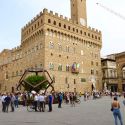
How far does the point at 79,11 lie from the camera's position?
188 feet

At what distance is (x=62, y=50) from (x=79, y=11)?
11699 millimetres

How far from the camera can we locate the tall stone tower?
56.9 m

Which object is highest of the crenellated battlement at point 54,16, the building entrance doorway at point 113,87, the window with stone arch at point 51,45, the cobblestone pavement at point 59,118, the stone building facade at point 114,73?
the crenellated battlement at point 54,16

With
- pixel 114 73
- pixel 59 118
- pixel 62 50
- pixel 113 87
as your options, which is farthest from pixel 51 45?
pixel 59 118

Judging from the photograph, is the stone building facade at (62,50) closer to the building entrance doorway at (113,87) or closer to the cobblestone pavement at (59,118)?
the building entrance doorway at (113,87)

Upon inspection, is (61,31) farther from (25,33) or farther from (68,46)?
(25,33)

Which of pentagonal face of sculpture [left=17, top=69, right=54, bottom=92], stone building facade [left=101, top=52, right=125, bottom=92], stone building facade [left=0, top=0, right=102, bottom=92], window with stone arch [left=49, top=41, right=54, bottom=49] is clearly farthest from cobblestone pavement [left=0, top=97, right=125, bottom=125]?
stone building facade [left=101, top=52, right=125, bottom=92]

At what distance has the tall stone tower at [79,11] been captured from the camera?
56.9 metres

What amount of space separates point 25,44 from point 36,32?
6636 mm

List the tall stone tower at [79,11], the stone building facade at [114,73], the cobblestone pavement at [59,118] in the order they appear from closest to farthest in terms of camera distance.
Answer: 1. the cobblestone pavement at [59,118]
2. the tall stone tower at [79,11]
3. the stone building facade at [114,73]

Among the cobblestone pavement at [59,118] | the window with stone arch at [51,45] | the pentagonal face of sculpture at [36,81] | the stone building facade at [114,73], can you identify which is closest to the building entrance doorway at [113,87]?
the stone building facade at [114,73]

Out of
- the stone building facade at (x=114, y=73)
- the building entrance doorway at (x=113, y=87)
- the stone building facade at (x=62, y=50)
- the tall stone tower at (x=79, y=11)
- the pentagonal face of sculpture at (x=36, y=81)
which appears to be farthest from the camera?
the stone building facade at (x=114, y=73)

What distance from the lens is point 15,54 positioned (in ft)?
205

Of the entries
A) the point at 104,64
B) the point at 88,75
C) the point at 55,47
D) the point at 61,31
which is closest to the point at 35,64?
the point at 55,47
